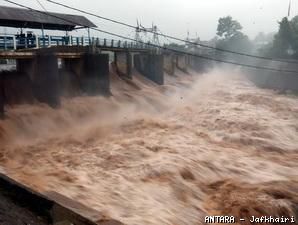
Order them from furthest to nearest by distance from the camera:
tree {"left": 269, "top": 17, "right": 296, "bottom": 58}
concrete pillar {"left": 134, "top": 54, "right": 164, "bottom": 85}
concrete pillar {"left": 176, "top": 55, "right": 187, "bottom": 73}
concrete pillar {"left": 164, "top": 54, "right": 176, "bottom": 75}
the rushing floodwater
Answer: tree {"left": 269, "top": 17, "right": 296, "bottom": 58}, concrete pillar {"left": 176, "top": 55, "right": 187, "bottom": 73}, concrete pillar {"left": 164, "top": 54, "right": 176, "bottom": 75}, concrete pillar {"left": 134, "top": 54, "right": 164, "bottom": 85}, the rushing floodwater

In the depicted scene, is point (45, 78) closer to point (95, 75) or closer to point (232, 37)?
point (95, 75)

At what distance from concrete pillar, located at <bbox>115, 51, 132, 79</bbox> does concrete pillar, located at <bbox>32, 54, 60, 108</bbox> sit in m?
9.81

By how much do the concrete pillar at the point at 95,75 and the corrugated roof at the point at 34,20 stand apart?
3127mm

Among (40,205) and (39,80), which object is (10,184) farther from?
(39,80)

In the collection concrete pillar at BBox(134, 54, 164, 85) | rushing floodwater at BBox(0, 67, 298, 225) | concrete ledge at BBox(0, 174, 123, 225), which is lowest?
rushing floodwater at BBox(0, 67, 298, 225)

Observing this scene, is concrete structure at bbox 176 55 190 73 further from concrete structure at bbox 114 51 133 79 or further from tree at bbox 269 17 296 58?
concrete structure at bbox 114 51 133 79

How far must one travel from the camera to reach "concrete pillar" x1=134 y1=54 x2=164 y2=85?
32.7 metres

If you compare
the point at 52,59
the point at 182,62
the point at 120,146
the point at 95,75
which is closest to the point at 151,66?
the point at 95,75

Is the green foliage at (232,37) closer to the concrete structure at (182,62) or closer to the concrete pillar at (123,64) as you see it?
the concrete structure at (182,62)

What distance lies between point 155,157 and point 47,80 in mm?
8190

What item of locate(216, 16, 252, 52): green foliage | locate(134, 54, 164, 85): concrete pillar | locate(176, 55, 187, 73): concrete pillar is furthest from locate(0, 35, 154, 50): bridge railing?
locate(216, 16, 252, 52): green foliage

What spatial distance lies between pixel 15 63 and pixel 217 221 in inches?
597

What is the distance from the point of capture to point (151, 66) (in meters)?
32.8

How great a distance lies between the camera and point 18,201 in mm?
6727
